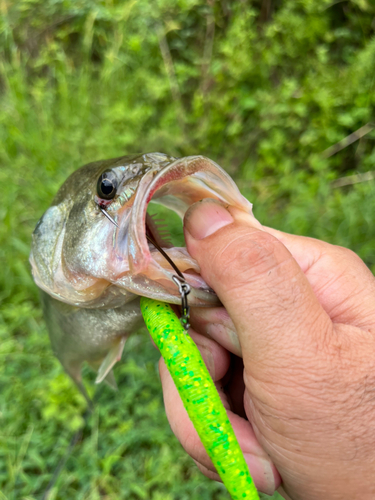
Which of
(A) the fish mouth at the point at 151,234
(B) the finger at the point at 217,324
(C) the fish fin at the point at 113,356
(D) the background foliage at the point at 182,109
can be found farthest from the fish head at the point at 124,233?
(D) the background foliage at the point at 182,109

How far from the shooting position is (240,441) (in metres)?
1.11

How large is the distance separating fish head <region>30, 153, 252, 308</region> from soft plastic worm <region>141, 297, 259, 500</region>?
0.51 ft

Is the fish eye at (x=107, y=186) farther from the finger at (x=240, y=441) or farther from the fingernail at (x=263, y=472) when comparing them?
the fingernail at (x=263, y=472)

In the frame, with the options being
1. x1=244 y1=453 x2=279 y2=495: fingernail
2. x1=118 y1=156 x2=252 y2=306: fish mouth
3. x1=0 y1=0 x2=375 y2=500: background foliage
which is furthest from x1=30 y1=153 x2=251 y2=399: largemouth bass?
x1=0 y1=0 x2=375 y2=500: background foliage

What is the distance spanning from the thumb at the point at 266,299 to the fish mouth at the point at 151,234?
0.11 m

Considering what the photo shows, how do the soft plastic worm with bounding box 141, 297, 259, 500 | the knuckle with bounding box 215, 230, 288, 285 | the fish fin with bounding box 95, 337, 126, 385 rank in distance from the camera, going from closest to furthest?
the soft plastic worm with bounding box 141, 297, 259, 500, the knuckle with bounding box 215, 230, 288, 285, the fish fin with bounding box 95, 337, 126, 385

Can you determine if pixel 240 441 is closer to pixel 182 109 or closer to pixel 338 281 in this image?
pixel 338 281

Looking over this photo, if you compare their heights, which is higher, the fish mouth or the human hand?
the fish mouth

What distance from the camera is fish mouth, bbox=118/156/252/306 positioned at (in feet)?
2.95

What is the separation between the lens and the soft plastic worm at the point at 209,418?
0.80 metres

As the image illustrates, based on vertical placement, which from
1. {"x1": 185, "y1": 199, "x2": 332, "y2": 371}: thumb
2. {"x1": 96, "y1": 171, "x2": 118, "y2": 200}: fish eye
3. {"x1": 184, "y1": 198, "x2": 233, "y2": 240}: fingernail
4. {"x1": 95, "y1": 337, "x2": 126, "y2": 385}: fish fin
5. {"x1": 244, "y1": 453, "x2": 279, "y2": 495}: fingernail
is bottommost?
{"x1": 244, "y1": 453, "x2": 279, "y2": 495}: fingernail

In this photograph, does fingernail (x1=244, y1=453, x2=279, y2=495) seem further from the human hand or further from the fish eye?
the fish eye

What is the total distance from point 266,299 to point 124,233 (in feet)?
1.41

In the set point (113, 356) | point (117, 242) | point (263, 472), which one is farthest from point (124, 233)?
point (263, 472)
